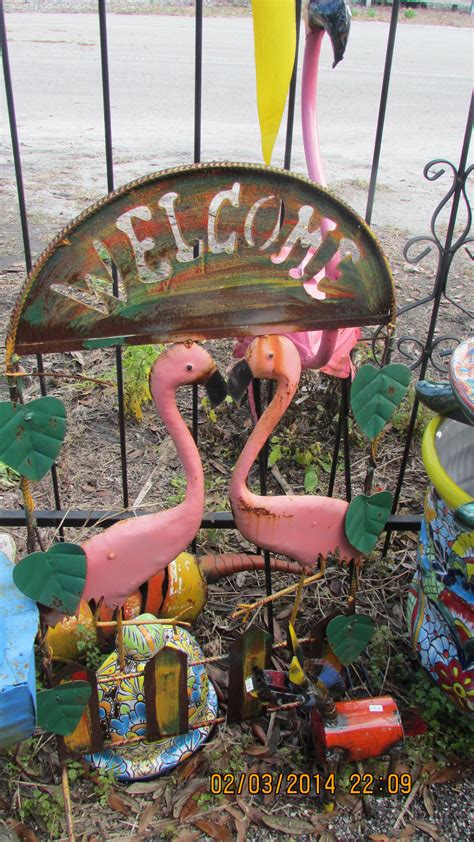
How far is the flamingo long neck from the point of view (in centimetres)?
141

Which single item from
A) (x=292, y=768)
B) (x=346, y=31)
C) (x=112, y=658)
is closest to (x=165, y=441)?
(x=112, y=658)

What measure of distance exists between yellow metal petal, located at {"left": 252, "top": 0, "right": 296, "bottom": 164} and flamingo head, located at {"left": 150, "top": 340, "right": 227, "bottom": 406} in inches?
17.0

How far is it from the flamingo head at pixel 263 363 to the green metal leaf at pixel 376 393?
14 centimetres

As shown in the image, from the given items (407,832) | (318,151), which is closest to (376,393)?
(318,151)

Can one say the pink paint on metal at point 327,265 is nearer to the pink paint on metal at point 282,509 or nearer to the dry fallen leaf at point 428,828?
the pink paint on metal at point 282,509

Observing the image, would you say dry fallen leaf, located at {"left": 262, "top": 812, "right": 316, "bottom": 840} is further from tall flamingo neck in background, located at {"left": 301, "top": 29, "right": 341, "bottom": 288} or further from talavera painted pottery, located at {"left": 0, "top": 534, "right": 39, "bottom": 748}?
tall flamingo neck in background, located at {"left": 301, "top": 29, "right": 341, "bottom": 288}

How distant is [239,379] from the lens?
1347 mm

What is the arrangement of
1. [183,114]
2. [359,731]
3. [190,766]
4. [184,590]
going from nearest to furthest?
[359,731] < [190,766] < [184,590] < [183,114]

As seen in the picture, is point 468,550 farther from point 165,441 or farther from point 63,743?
point 165,441

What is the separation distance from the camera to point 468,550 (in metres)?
1.47

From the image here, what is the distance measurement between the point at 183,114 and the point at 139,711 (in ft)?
19.9

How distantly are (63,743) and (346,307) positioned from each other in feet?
3.50

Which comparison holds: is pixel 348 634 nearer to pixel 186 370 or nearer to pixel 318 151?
pixel 186 370
